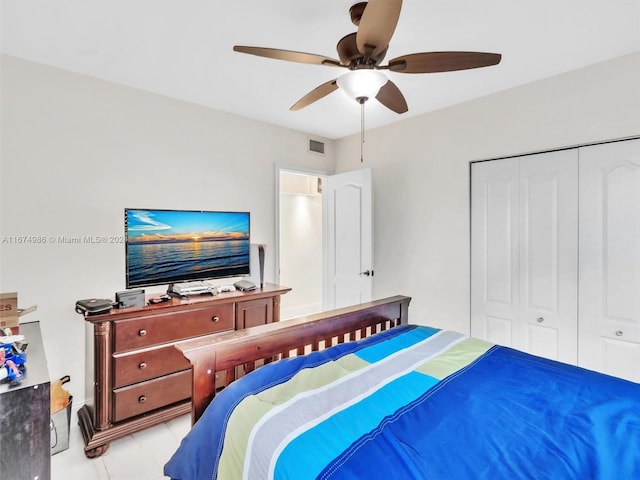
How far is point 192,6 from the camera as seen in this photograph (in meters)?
1.71

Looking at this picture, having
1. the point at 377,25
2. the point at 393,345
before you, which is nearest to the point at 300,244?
the point at 393,345

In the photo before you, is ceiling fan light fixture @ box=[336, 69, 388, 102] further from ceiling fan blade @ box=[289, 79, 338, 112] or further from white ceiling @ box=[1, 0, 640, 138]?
white ceiling @ box=[1, 0, 640, 138]

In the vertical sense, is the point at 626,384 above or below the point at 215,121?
below

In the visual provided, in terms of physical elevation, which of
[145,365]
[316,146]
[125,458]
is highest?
[316,146]

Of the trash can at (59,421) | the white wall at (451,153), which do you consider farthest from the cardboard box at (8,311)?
the white wall at (451,153)

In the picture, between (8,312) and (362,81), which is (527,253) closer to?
(362,81)

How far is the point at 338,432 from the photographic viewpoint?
0.99 m

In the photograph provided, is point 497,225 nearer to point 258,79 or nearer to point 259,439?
point 258,79

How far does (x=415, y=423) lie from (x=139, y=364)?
1.88 m

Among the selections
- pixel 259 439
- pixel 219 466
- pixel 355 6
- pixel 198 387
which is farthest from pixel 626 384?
pixel 355 6

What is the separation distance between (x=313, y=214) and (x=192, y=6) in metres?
3.81

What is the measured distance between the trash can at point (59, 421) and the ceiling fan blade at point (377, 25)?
2652mm

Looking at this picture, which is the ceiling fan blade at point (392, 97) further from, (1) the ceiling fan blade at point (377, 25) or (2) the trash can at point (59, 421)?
(2) the trash can at point (59, 421)

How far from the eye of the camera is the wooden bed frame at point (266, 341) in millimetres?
1363
